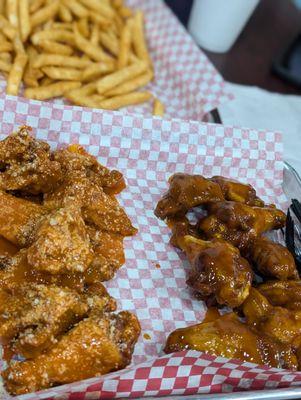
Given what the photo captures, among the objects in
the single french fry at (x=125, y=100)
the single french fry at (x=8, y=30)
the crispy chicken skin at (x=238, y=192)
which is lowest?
the single french fry at (x=125, y=100)

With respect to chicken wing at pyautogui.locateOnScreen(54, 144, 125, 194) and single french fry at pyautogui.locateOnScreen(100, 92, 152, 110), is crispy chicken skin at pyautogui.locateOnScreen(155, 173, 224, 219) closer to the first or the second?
chicken wing at pyautogui.locateOnScreen(54, 144, 125, 194)

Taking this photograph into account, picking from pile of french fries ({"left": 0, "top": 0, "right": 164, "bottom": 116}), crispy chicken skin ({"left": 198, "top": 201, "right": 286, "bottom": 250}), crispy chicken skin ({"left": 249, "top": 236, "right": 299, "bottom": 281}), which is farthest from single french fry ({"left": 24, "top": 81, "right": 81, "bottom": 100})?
crispy chicken skin ({"left": 249, "top": 236, "right": 299, "bottom": 281})

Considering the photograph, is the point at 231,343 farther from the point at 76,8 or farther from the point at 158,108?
the point at 76,8

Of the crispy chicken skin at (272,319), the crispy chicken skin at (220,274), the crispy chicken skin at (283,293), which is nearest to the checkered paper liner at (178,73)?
the crispy chicken skin at (220,274)

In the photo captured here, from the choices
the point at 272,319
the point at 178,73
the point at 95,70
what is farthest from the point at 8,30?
the point at 272,319

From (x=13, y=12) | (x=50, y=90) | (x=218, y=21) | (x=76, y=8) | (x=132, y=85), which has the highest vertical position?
(x=218, y=21)

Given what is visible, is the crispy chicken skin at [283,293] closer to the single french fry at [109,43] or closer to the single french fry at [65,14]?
the single french fry at [109,43]
